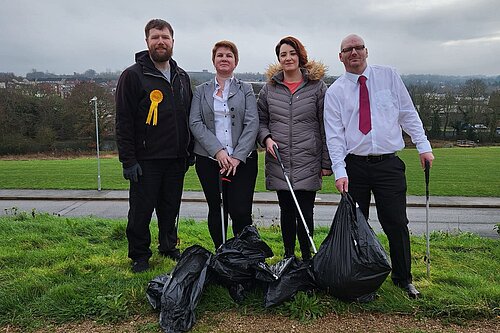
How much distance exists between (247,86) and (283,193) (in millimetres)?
1048

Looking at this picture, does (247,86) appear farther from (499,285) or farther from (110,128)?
(110,128)

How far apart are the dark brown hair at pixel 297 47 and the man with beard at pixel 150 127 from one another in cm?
99

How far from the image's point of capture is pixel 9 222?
6332 millimetres

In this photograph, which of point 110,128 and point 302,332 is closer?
point 302,332

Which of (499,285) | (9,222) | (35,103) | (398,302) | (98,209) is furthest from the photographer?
(35,103)

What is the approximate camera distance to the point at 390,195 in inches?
140

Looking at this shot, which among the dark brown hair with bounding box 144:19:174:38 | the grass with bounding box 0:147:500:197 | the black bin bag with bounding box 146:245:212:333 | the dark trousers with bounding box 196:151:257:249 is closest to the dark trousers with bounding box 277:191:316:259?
the dark trousers with bounding box 196:151:257:249

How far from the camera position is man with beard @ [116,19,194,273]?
3.94 meters

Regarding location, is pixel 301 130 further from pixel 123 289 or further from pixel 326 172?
pixel 123 289

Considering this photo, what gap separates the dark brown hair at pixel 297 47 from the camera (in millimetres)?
3885

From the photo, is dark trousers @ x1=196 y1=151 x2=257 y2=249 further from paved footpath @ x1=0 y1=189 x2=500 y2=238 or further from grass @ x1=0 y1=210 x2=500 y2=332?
paved footpath @ x1=0 y1=189 x2=500 y2=238

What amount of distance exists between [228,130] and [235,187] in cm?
52

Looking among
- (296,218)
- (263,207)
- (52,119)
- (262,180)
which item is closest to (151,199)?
(296,218)

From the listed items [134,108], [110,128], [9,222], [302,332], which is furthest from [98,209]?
[110,128]
